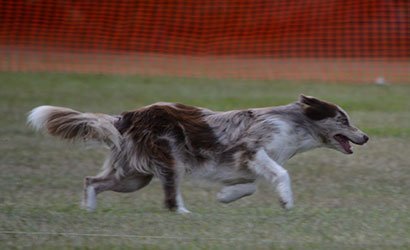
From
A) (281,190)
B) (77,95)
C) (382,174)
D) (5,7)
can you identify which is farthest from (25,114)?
(5,7)

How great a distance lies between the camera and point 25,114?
47.6 feet

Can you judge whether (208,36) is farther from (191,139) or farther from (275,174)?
(275,174)

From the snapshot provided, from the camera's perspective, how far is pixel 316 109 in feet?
26.2

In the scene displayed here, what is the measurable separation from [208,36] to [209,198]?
1565cm

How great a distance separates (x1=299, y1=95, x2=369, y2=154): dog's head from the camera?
314 inches

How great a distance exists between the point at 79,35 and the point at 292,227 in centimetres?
1903

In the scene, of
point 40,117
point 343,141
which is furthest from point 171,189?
point 343,141

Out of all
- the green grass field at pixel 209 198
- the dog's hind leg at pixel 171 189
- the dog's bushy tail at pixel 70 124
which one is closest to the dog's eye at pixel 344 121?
the green grass field at pixel 209 198

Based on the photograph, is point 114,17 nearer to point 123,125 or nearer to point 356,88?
point 356,88

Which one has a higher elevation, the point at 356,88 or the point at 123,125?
the point at 123,125

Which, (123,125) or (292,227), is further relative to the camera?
(123,125)

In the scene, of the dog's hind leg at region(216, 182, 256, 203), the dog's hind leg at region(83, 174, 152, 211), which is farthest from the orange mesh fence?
the dog's hind leg at region(216, 182, 256, 203)

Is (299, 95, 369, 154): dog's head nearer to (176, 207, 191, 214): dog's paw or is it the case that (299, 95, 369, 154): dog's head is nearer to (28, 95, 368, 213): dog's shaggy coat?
(28, 95, 368, 213): dog's shaggy coat

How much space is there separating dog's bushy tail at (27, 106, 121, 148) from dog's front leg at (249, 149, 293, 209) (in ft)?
3.77
